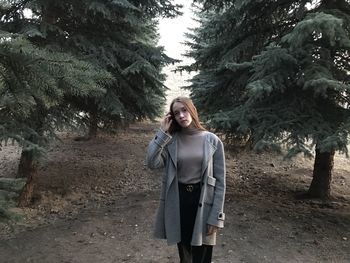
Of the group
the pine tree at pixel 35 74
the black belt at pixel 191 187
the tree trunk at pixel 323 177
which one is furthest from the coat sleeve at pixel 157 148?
the tree trunk at pixel 323 177

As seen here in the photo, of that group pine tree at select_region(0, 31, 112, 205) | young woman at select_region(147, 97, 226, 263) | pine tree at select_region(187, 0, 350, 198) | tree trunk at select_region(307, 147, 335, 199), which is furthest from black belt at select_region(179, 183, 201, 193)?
tree trunk at select_region(307, 147, 335, 199)

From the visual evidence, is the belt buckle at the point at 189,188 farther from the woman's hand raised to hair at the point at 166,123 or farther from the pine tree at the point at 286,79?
the pine tree at the point at 286,79

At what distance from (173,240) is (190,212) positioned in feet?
0.96

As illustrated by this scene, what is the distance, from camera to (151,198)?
8570 mm

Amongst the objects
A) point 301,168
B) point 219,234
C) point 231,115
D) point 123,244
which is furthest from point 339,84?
point 301,168

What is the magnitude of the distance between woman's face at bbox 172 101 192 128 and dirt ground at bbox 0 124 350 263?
1.59 metres

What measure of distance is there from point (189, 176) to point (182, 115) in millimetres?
542

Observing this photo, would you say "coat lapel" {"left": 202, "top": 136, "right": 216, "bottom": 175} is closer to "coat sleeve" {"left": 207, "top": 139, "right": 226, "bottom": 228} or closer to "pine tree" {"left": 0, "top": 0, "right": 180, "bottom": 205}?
"coat sleeve" {"left": 207, "top": 139, "right": 226, "bottom": 228}

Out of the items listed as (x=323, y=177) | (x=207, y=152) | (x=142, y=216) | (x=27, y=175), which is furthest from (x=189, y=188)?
(x=323, y=177)

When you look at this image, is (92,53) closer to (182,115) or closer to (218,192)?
(182,115)

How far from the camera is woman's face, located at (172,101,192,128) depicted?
3.51 m

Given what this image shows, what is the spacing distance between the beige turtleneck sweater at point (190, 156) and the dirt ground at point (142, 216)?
4.74 ft

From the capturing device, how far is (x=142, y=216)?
7.34 m

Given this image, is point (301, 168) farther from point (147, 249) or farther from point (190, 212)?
point (190, 212)
